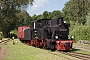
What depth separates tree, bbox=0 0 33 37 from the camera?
59250 mm

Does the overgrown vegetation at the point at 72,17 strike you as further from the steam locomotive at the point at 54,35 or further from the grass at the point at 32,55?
the grass at the point at 32,55

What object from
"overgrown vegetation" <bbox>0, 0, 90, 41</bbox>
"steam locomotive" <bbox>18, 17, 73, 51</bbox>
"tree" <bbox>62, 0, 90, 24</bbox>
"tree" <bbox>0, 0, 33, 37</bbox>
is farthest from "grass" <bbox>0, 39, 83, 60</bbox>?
"tree" <bbox>62, 0, 90, 24</bbox>

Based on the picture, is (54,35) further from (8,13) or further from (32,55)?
(8,13)

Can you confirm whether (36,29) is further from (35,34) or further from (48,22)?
(48,22)

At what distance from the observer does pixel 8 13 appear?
2397 inches

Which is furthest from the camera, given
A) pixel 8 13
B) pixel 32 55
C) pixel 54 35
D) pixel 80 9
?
pixel 80 9

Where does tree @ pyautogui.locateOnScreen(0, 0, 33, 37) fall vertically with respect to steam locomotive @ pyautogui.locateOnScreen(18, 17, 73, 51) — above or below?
above

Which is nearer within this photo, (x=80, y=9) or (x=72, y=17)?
(x=80, y=9)

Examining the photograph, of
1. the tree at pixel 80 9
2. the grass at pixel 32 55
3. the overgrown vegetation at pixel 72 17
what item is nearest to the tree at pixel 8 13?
the overgrown vegetation at pixel 72 17

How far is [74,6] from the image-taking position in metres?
73.3

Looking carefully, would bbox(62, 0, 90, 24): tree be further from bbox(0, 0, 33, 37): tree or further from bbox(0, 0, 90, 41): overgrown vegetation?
bbox(0, 0, 33, 37): tree

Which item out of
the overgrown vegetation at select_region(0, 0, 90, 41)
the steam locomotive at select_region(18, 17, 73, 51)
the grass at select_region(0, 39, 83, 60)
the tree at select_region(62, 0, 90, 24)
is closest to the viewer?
the grass at select_region(0, 39, 83, 60)

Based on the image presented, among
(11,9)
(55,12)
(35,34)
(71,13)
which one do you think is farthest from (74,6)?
(55,12)

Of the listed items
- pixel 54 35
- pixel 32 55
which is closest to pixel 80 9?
pixel 54 35
